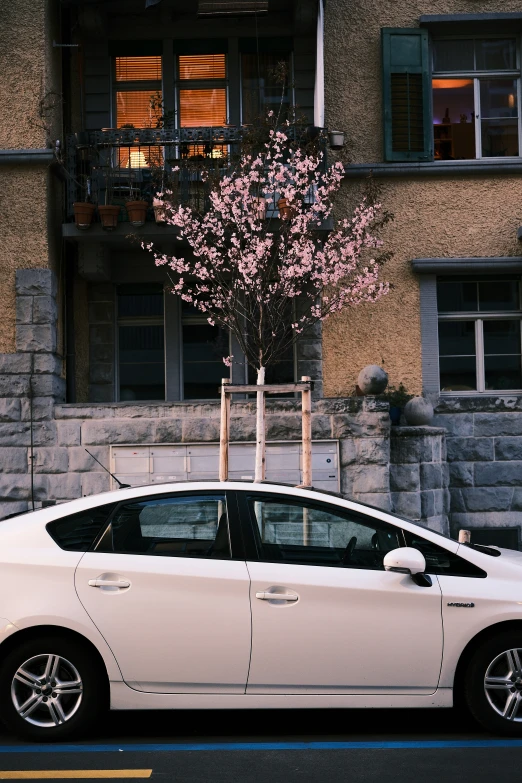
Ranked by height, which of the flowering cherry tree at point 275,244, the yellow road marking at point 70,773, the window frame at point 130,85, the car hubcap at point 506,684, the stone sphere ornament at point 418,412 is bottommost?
the yellow road marking at point 70,773

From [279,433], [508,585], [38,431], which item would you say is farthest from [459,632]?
[38,431]

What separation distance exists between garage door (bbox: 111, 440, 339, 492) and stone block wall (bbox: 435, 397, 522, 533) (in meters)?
→ 1.99

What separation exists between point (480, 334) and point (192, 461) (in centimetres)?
435

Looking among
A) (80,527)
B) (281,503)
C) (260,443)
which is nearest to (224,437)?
(260,443)

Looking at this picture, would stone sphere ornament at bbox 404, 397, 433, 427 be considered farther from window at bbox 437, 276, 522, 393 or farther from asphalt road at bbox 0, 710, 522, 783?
asphalt road at bbox 0, 710, 522, 783

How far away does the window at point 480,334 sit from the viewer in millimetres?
14664

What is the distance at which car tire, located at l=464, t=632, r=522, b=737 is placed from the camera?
647cm

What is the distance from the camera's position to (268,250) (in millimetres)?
12609

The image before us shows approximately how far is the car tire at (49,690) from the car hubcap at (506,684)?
2.26 m

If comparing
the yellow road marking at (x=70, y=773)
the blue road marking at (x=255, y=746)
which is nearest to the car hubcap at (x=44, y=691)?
the blue road marking at (x=255, y=746)

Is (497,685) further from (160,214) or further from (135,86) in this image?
(135,86)

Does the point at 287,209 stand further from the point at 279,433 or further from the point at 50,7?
the point at 50,7

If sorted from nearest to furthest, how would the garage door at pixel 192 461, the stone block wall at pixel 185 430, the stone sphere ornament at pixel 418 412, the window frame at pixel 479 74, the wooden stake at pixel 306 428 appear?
the wooden stake at pixel 306 428, the stone block wall at pixel 185 430, the garage door at pixel 192 461, the stone sphere ornament at pixel 418 412, the window frame at pixel 479 74

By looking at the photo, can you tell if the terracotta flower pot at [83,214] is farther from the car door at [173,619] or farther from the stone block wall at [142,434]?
the car door at [173,619]
